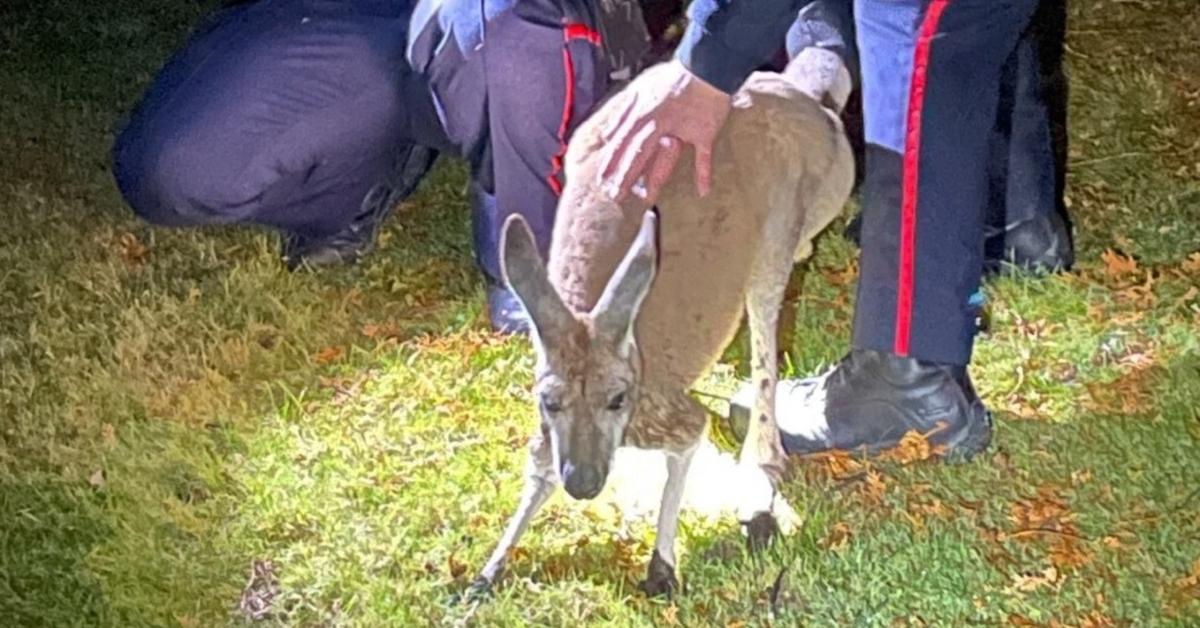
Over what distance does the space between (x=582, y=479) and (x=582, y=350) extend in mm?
149

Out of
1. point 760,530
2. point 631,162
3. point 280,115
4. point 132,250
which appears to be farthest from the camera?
point 132,250

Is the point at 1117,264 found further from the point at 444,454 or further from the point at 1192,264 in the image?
the point at 444,454

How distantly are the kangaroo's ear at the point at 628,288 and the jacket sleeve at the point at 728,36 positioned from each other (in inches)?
14.9

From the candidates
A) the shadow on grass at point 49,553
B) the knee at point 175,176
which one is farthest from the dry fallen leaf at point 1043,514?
the knee at point 175,176

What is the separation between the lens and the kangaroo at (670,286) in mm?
1935

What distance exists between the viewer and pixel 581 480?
1.93 metres

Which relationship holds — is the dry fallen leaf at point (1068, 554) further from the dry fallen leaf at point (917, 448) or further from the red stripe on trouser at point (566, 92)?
the red stripe on trouser at point (566, 92)

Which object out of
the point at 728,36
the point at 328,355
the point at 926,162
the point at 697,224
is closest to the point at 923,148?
the point at 926,162

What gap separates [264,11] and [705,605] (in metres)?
1.62

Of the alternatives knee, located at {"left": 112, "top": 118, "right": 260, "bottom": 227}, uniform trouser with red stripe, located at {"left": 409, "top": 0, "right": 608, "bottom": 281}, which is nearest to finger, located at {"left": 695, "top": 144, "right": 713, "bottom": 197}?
uniform trouser with red stripe, located at {"left": 409, "top": 0, "right": 608, "bottom": 281}

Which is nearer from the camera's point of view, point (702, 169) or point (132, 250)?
point (702, 169)

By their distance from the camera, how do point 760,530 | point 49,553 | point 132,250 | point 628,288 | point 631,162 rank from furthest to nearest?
1. point 132,250
2. point 49,553
3. point 760,530
4. point 631,162
5. point 628,288

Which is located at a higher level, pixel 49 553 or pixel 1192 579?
pixel 1192 579

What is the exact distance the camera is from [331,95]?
3125 millimetres
